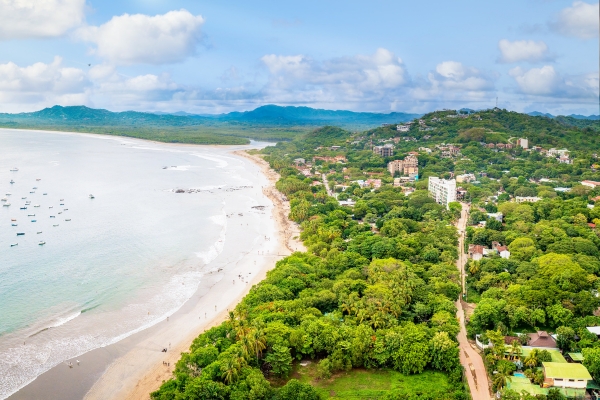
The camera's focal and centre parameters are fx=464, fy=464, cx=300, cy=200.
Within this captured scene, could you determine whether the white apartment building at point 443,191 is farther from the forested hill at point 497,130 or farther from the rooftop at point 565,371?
the forested hill at point 497,130

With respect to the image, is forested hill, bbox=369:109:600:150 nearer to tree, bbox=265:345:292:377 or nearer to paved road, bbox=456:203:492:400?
paved road, bbox=456:203:492:400

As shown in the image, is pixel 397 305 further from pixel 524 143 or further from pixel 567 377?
pixel 524 143

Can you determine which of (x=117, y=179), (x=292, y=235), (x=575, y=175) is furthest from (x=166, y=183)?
(x=575, y=175)

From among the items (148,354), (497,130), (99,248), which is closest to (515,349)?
(148,354)

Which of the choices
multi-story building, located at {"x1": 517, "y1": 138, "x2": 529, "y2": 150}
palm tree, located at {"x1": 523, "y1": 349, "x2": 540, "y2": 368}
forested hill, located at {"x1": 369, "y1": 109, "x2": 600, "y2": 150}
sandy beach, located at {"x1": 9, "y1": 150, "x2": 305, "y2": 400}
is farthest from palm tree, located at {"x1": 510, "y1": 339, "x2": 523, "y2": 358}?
forested hill, located at {"x1": 369, "y1": 109, "x2": 600, "y2": 150}

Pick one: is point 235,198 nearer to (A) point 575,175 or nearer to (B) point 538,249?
(B) point 538,249
